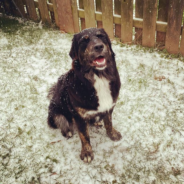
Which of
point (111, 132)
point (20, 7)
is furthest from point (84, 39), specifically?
point (20, 7)

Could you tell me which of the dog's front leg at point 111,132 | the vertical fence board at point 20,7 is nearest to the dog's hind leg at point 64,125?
the dog's front leg at point 111,132

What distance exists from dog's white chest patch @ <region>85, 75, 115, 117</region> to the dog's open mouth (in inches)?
6.6

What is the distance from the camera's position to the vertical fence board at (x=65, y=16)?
4781 mm

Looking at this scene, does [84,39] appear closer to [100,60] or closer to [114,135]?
[100,60]

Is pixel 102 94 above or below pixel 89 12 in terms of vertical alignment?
below

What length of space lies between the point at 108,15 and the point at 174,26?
1.43 metres

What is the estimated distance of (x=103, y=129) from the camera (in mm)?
3105

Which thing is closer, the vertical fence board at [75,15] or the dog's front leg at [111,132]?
the dog's front leg at [111,132]

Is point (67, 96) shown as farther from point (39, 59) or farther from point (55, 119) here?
point (39, 59)

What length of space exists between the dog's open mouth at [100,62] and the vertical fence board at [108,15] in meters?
2.55

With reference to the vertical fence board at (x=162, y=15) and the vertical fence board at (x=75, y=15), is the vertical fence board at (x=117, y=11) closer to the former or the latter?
Result: the vertical fence board at (x=162, y=15)

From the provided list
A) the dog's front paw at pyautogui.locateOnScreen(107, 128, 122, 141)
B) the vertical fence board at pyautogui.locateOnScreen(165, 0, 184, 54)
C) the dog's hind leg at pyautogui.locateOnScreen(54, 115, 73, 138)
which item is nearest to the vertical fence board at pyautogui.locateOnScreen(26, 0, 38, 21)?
the vertical fence board at pyautogui.locateOnScreen(165, 0, 184, 54)

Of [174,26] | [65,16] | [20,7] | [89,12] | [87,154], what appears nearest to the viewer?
[87,154]

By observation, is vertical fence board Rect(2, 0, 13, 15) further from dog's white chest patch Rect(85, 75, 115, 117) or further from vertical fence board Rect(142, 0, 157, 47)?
dog's white chest patch Rect(85, 75, 115, 117)
